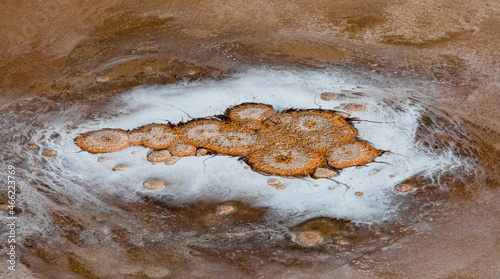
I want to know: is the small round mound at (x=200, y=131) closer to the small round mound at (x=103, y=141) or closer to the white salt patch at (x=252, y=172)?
the white salt patch at (x=252, y=172)

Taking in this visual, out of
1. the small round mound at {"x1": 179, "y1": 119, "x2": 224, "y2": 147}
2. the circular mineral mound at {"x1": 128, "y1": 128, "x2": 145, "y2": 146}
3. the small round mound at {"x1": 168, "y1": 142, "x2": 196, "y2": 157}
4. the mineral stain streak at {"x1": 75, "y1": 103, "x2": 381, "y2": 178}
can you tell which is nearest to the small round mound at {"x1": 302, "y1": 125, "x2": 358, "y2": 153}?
the mineral stain streak at {"x1": 75, "y1": 103, "x2": 381, "y2": 178}

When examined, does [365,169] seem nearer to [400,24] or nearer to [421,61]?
[421,61]

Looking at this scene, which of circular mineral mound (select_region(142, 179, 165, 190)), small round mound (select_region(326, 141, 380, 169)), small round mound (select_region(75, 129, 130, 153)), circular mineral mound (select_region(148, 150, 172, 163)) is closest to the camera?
circular mineral mound (select_region(142, 179, 165, 190))

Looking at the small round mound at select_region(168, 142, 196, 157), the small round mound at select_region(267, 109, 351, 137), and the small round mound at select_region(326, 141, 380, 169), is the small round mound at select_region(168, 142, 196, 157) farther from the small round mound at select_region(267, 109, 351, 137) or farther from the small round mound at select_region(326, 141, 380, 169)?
the small round mound at select_region(326, 141, 380, 169)

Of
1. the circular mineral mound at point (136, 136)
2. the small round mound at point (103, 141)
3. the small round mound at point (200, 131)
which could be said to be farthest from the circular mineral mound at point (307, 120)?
the small round mound at point (103, 141)

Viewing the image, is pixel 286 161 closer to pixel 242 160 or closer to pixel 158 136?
pixel 242 160
